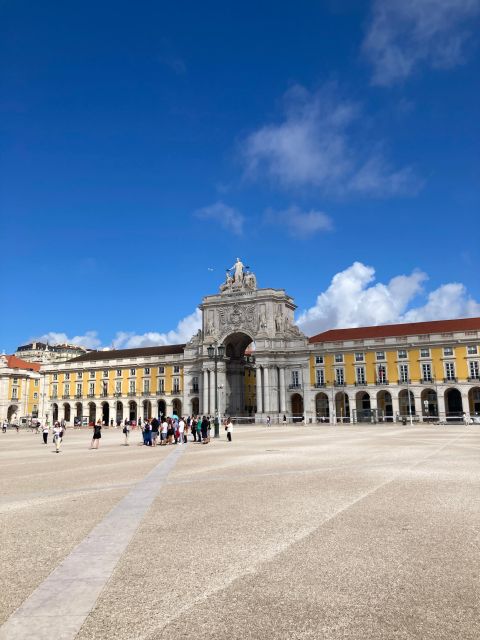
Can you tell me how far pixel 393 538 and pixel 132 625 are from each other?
4.45 meters

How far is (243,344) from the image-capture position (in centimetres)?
9669

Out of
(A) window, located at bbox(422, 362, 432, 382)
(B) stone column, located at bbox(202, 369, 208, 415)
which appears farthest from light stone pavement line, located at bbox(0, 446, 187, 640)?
(B) stone column, located at bbox(202, 369, 208, 415)

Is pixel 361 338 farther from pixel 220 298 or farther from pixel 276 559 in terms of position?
pixel 276 559

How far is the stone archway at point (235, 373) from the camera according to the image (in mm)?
92562

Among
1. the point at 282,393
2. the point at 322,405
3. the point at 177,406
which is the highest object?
the point at 282,393

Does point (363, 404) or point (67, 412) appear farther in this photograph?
point (67, 412)

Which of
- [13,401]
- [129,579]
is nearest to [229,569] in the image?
[129,579]

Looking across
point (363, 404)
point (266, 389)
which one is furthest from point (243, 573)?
point (266, 389)

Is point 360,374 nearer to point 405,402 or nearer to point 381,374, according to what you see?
point 381,374

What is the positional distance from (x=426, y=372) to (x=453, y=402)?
598 centimetres

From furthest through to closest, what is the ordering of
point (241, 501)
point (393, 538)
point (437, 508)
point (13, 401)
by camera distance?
point (13, 401) < point (241, 501) < point (437, 508) < point (393, 538)

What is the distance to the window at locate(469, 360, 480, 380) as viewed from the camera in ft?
244

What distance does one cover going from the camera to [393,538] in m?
7.95

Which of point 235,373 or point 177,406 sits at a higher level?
point 235,373
